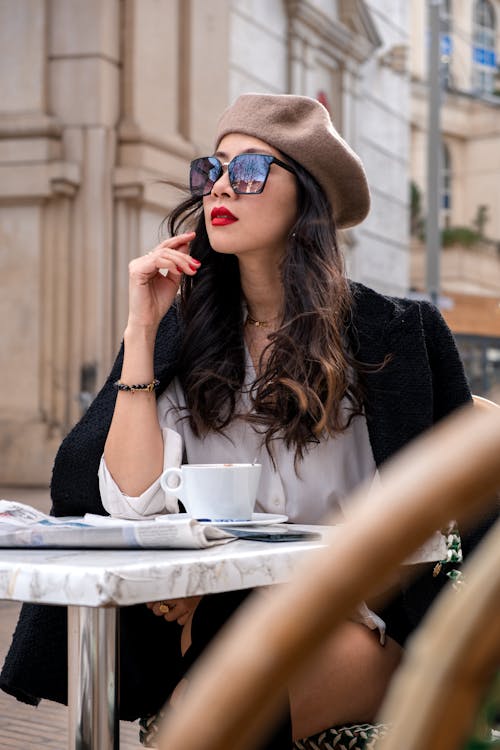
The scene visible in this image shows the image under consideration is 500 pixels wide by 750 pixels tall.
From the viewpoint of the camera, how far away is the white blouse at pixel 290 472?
243 centimetres

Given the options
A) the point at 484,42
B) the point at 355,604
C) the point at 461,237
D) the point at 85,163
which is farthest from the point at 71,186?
the point at 484,42

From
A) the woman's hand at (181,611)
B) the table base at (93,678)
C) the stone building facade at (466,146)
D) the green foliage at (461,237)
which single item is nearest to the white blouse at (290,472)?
the woman's hand at (181,611)

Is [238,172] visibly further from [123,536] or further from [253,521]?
[123,536]

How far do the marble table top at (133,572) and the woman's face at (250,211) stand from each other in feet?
3.46

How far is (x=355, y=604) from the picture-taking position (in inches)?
25.4

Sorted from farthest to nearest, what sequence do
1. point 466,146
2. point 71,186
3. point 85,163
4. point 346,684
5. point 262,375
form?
1. point 466,146
2. point 85,163
3. point 71,186
4. point 262,375
5. point 346,684

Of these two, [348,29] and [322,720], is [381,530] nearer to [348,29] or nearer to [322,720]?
[322,720]

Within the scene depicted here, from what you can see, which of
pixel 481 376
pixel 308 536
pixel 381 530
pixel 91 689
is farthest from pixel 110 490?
pixel 481 376

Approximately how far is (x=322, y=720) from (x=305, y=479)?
1.88 ft

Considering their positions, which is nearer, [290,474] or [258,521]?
[258,521]

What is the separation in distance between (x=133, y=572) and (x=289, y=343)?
123cm

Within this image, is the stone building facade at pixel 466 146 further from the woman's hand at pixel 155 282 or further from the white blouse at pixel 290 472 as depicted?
the white blouse at pixel 290 472

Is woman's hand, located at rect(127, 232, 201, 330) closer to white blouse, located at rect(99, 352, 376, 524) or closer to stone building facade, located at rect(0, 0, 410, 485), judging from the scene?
white blouse, located at rect(99, 352, 376, 524)

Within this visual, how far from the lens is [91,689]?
5.37 feet
